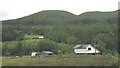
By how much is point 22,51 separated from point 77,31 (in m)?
95.6

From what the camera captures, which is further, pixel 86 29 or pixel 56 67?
pixel 86 29

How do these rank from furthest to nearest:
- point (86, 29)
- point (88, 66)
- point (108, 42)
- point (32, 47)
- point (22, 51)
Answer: point (86, 29) → point (108, 42) → point (32, 47) → point (22, 51) → point (88, 66)

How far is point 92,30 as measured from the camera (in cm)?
17212

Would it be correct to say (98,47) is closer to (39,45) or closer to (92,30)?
(39,45)

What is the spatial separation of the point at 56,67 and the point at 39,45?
71.2 meters

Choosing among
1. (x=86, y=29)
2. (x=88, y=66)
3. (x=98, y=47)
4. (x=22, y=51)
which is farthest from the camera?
(x=86, y=29)

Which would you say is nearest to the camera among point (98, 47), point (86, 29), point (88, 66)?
point (88, 66)

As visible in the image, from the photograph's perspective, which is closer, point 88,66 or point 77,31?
point 88,66

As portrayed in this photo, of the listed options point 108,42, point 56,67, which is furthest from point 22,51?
point 56,67

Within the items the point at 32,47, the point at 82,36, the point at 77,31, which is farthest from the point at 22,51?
the point at 77,31

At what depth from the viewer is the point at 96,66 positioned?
2875cm

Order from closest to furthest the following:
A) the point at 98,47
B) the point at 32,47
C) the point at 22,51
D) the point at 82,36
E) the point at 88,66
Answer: the point at 88,66, the point at 98,47, the point at 22,51, the point at 32,47, the point at 82,36

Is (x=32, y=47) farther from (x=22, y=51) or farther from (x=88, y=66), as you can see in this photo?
(x=88, y=66)

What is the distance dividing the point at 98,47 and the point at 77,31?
96492 mm
